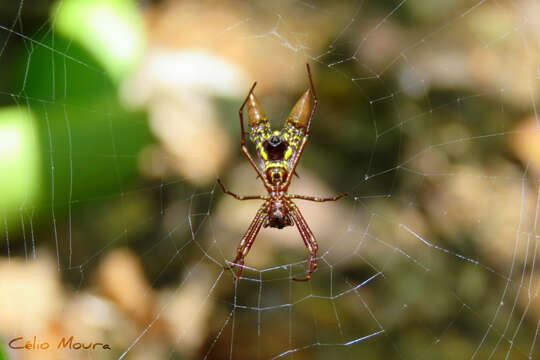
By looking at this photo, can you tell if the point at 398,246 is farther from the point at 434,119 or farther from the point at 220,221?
the point at 220,221

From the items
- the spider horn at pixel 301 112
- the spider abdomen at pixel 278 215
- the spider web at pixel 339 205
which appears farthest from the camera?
the spider web at pixel 339 205

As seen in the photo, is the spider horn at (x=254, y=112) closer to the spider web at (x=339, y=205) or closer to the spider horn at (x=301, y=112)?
the spider horn at (x=301, y=112)

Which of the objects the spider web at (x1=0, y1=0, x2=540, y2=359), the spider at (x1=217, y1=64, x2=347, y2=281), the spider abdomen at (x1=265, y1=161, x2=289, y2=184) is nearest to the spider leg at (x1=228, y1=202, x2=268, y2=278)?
the spider at (x1=217, y1=64, x2=347, y2=281)

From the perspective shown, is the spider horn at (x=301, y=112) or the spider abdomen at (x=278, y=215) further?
the spider abdomen at (x=278, y=215)

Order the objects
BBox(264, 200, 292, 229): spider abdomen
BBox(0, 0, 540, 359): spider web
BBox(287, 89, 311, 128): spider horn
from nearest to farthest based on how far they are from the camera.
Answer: BBox(287, 89, 311, 128): spider horn < BBox(264, 200, 292, 229): spider abdomen < BBox(0, 0, 540, 359): spider web

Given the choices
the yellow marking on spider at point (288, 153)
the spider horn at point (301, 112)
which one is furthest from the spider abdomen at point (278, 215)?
the spider horn at point (301, 112)

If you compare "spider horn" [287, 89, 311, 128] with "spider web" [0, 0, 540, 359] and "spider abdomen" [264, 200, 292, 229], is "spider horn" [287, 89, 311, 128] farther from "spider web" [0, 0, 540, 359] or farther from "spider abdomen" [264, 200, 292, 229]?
"spider web" [0, 0, 540, 359]

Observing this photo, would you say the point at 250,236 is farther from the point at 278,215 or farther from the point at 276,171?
the point at 276,171

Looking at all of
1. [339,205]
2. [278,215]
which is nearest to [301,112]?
[278,215]
